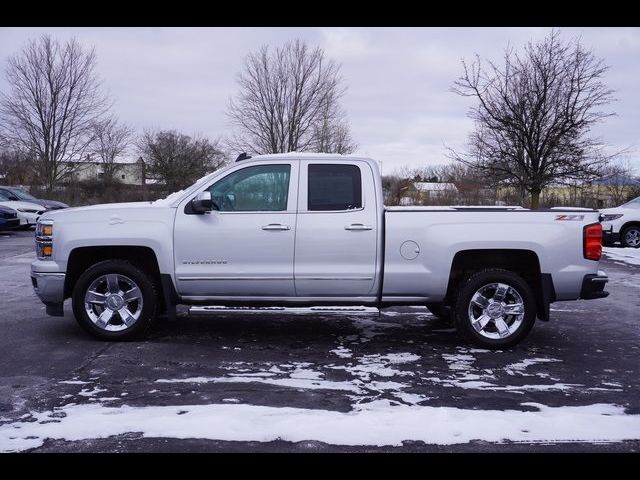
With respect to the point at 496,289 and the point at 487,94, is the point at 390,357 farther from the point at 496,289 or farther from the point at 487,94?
the point at 487,94

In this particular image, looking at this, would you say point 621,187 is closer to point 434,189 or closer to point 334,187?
point 434,189

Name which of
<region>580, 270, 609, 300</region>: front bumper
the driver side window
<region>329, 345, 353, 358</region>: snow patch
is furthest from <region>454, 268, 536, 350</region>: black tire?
the driver side window

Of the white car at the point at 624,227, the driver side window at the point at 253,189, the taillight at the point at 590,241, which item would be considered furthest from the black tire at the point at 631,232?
the driver side window at the point at 253,189

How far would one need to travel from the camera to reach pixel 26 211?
70.5ft

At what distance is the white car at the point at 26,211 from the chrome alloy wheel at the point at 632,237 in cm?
1945

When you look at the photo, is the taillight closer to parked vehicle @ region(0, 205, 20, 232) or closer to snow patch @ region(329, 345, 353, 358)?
snow patch @ region(329, 345, 353, 358)

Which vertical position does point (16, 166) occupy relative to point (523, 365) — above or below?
above

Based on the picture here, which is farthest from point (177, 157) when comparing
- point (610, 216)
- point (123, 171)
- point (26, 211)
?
point (610, 216)

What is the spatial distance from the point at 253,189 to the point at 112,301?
5.99 feet

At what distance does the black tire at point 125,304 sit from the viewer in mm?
5906

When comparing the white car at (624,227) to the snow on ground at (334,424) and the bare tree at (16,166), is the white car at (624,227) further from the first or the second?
the bare tree at (16,166)

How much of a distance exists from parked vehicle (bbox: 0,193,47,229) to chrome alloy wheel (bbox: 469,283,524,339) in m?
19.3
